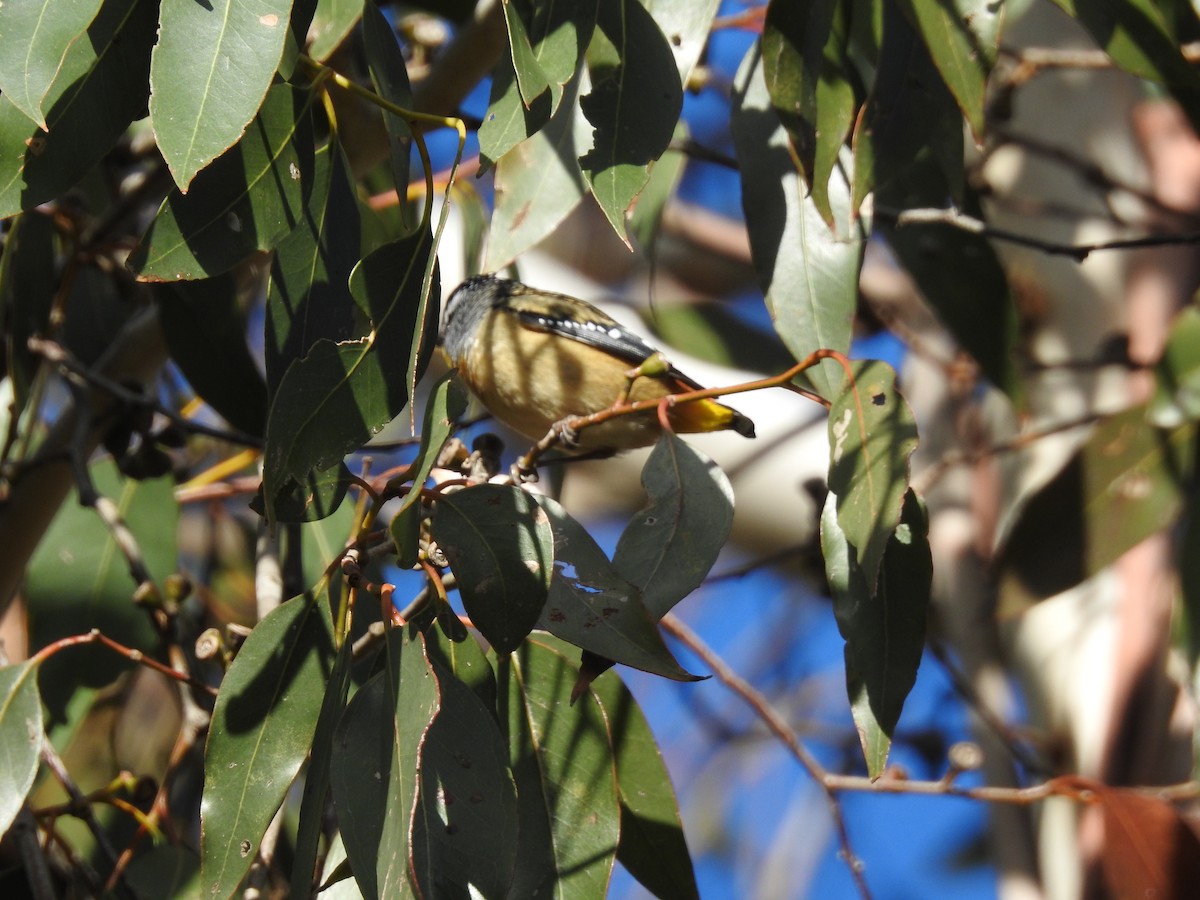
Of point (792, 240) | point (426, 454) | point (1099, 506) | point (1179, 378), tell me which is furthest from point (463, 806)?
point (1179, 378)

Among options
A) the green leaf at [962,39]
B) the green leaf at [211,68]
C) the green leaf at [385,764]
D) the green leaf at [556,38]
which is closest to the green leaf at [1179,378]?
the green leaf at [962,39]

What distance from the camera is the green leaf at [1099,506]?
232 cm

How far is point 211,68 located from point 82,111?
0.22 metres

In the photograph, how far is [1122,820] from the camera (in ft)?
6.58

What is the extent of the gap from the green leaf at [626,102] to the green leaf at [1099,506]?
1291 mm

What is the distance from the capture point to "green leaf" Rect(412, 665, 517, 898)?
114 cm

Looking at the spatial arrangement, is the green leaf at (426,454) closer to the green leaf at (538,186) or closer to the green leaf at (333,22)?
the green leaf at (538,186)

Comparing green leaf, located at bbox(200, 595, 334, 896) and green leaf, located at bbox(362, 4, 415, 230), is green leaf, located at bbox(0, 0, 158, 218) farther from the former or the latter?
green leaf, located at bbox(200, 595, 334, 896)

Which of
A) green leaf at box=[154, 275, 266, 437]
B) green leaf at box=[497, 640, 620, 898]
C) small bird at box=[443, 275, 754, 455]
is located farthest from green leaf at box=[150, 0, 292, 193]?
small bird at box=[443, 275, 754, 455]

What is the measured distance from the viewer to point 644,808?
158 cm

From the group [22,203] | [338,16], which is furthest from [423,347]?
[338,16]

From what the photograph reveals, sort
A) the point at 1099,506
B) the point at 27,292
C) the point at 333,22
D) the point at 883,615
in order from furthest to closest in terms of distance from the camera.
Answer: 1. the point at 1099,506
2. the point at 27,292
3. the point at 333,22
4. the point at 883,615

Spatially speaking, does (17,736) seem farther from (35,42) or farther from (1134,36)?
(1134,36)

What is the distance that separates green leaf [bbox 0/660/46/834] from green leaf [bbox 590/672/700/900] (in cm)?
67
